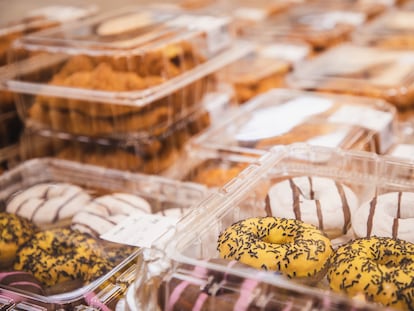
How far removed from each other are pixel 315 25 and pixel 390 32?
15.3 inches

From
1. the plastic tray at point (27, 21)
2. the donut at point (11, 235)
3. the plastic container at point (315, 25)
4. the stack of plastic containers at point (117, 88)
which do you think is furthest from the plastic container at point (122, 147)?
the plastic container at point (315, 25)

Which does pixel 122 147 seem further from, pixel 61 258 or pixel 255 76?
pixel 255 76

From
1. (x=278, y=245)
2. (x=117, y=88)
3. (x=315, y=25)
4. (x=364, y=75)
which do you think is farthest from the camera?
(x=315, y=25)

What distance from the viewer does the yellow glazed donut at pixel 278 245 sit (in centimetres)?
114

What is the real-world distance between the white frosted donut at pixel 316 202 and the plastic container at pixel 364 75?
100 centimetres

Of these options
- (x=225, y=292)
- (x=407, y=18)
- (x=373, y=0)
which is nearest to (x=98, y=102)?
(x=225, y=292)

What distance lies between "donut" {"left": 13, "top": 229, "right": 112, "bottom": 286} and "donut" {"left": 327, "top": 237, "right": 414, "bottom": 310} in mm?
558

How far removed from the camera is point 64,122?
199cm

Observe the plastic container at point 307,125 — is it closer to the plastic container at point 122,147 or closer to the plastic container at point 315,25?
the plastic container at point 122,147

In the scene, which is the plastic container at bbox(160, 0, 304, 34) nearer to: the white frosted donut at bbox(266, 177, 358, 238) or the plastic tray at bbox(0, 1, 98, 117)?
the plastic tray at bbox(0, 1, 98, 117)

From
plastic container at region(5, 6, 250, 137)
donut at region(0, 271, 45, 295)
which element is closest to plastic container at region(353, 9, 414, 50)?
plastic container at region(5, 6, 250, 137)

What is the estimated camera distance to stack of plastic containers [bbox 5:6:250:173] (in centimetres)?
188

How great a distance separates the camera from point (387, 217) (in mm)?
1317

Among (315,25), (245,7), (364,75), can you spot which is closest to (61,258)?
(364,75)
